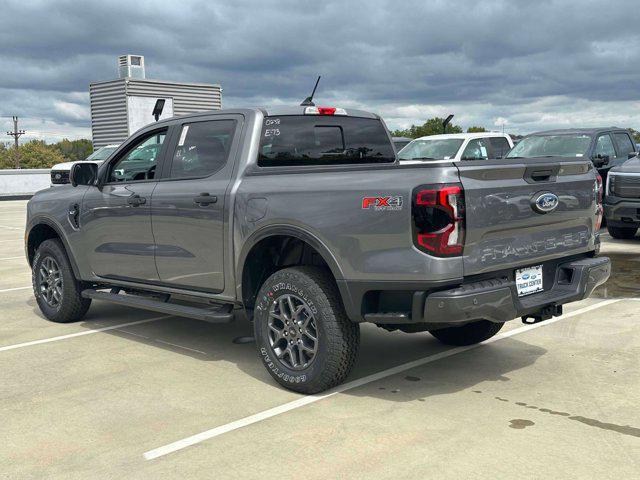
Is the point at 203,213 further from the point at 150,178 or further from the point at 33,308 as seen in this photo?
the point at 33,308

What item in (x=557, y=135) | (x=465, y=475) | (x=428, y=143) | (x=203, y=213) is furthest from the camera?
(x=428, y=143)

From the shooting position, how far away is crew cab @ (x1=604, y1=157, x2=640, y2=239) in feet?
40.4

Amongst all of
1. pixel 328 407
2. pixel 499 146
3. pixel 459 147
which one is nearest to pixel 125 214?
pixel 328 407

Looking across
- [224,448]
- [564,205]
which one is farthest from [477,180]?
[224,448]

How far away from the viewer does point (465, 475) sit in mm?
3594

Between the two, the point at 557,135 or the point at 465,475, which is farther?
the point at 557,135

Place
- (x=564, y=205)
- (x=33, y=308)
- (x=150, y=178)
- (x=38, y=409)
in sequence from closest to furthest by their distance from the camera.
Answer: (x=38, y=409), (x=564, y=205), (x=150, y=178), (x=33, y=308)

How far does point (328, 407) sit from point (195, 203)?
1.90 m

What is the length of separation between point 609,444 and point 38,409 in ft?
11.2

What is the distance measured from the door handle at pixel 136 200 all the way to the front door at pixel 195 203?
15 cm

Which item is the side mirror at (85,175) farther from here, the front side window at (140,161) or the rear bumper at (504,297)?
the rear bumper at (504,297)

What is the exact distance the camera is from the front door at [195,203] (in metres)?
5.50

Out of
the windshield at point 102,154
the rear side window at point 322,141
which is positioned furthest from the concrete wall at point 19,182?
the rear side window at point 322,141

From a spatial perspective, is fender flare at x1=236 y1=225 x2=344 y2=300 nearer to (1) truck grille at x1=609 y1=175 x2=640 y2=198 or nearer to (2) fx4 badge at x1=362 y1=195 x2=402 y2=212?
(2) fx4 badge at x1=362 y1=195 x2=402 y2=212
